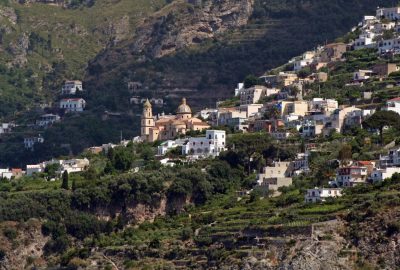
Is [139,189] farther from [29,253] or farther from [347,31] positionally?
[347,31]

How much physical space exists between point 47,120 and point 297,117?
32116 millimetres

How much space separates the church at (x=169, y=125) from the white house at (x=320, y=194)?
82.0ft

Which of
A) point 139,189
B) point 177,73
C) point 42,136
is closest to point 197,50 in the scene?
point 177,73

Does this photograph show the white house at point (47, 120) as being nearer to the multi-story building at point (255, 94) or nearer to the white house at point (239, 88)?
the white house at point (239, 88)

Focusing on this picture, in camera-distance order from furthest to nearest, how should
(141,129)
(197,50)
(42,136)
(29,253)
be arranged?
(197,50) < (42,136) < (141,129) < (29,253)

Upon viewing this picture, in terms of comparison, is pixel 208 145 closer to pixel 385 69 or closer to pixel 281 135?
pixel 281 135

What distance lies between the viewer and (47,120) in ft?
514

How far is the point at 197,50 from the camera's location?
163125mm

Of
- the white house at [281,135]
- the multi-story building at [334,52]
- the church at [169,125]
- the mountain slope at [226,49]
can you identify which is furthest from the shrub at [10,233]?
the mountain slope at [226,49]

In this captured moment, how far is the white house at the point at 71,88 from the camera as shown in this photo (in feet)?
535

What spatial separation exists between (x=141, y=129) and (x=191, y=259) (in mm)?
34251

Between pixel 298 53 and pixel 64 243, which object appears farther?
pixel 298 53

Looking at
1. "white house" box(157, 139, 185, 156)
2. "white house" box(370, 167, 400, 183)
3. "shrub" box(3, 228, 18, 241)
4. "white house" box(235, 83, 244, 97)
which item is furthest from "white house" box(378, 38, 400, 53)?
"shrub" box(3, 228, 18, 241)

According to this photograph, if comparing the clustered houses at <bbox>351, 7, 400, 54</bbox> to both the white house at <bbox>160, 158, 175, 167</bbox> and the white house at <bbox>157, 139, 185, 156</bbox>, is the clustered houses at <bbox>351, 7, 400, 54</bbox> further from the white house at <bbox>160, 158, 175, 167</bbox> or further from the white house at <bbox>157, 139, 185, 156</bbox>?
the white house at <bbox>160, 158, 175, 167</bbox>
